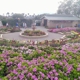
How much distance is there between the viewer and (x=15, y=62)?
5.18m

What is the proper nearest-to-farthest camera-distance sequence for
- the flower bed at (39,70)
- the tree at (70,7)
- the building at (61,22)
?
the flower bed at (39,70), the building at (61,22), the tree at (70,7)

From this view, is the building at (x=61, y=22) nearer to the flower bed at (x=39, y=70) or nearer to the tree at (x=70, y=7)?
the tree at (x=70, y=7)

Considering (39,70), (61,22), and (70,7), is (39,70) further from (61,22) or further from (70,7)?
(70,7)

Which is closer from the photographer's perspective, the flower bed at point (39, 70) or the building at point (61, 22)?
the flower bed at point (39, 70)

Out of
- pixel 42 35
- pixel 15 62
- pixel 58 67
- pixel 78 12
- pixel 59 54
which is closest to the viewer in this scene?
pixel 58 67

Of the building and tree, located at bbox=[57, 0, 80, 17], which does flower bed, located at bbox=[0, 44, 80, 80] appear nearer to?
the building

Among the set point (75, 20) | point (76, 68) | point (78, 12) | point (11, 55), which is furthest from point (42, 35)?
point (78, 12)

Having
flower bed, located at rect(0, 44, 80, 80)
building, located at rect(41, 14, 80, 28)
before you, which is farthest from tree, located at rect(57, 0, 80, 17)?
flower bed, located at rect(0, 44, 80, 80)

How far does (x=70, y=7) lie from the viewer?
45281 mm

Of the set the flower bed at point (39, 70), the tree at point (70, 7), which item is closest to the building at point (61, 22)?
the tree at point (70, 7)

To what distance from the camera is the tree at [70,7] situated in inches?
1702

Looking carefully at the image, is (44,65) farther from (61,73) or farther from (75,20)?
(75,20)

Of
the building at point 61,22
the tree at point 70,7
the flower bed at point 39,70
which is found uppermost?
the tree at point 70,7

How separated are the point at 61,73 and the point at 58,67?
35 centimetres
